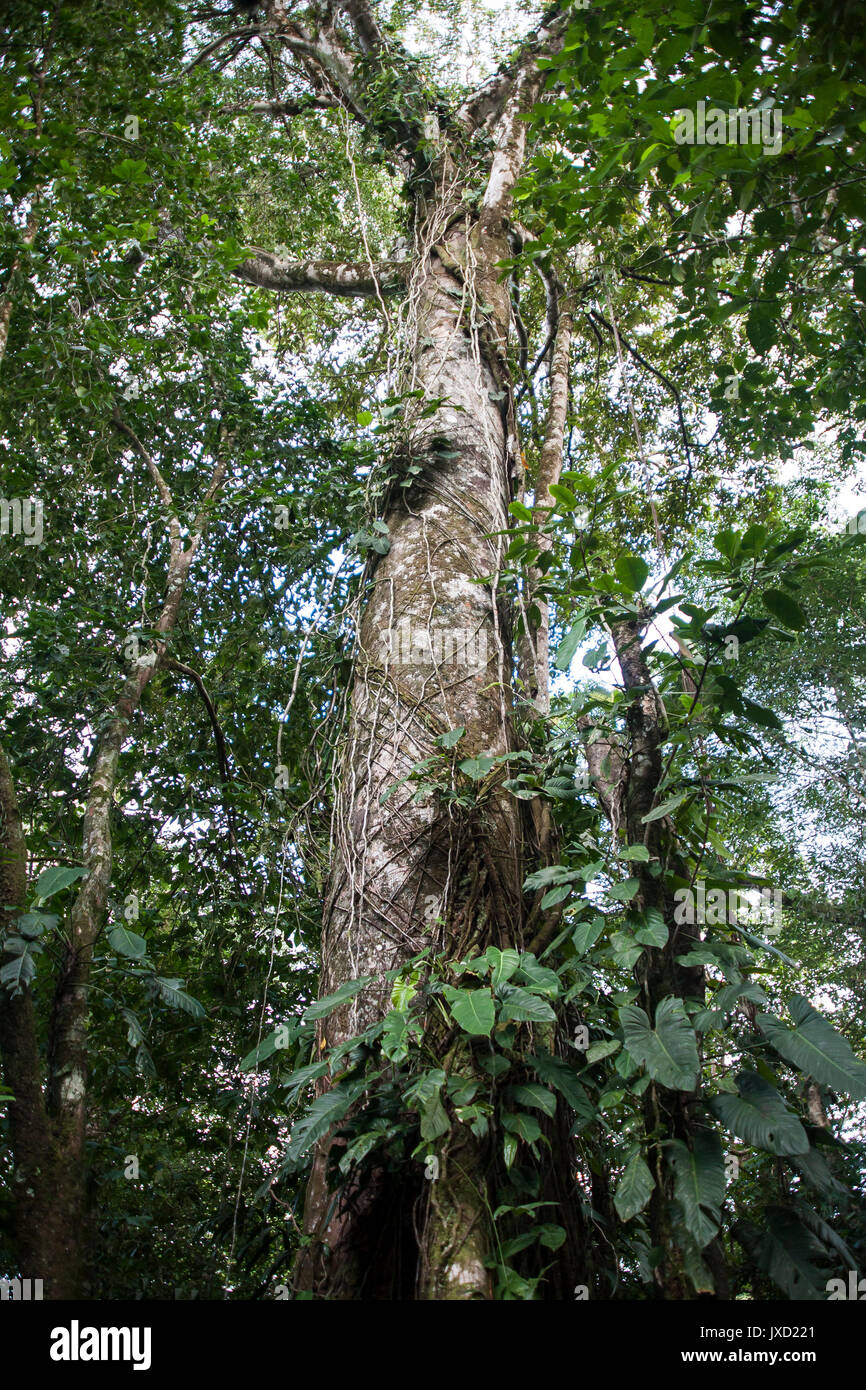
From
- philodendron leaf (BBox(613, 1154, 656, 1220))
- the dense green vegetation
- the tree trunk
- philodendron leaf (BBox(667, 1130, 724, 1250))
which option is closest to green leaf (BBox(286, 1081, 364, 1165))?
the dense green vegetation

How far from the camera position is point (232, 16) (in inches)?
265

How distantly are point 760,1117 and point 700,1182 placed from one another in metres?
0.18

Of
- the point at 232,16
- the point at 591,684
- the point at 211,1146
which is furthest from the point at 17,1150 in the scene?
the point at 232,16

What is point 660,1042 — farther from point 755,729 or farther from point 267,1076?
point 755,729

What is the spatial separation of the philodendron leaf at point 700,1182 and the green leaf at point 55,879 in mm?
1665

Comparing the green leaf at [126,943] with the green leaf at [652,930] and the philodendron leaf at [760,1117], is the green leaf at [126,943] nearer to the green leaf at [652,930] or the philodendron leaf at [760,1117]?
the green leaf at [652,930]

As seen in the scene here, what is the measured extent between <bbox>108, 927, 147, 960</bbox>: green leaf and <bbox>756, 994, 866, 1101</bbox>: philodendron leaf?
162cm

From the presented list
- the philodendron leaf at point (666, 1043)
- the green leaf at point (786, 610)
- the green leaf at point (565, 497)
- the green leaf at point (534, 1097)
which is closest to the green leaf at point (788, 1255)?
the philodendron leaf at point (666, 1043)

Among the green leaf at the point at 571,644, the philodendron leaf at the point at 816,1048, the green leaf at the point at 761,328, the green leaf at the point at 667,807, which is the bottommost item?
the philodendron leaf at the point at 816,1048

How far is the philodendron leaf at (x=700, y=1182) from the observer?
5.90ft

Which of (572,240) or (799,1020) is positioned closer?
(799,1020)

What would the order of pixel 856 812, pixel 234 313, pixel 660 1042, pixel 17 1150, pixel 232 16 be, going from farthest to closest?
1. pixel 856 812
2. pixel 232 16
3. pixel 234 313
4. pixel 17 1150
5. pixel 660 1042

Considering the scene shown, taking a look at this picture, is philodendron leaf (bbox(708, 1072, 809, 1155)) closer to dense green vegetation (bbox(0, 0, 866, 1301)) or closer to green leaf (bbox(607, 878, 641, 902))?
dense green vegetation (bbox(0, 0, 866, 1301))

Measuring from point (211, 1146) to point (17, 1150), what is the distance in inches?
58.3
